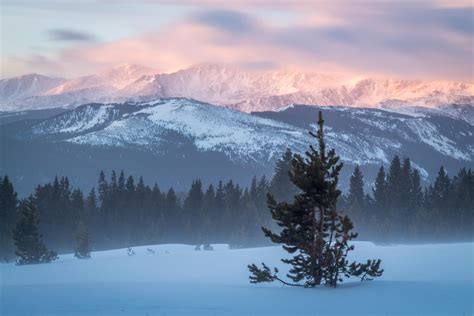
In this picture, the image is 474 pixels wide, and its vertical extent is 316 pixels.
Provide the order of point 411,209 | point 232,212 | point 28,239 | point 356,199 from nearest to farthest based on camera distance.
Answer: point 28,239, point 411,209, point 356,199, point 232,212

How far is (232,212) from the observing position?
112 metres

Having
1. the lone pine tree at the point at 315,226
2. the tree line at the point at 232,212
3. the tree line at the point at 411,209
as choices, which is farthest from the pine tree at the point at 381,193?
the lone pine tree at the point at 315,226

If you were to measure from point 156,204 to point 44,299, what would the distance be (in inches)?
3332

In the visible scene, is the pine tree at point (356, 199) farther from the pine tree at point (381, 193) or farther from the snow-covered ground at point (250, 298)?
the snow-covered ground at point (250, 298)

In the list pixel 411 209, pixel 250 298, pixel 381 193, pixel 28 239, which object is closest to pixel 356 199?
pixel 381 193

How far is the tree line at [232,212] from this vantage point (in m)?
97.6

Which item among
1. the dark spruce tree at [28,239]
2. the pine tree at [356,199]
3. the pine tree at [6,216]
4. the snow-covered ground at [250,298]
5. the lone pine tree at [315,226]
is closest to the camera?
the snow-covered ground at [250,298]

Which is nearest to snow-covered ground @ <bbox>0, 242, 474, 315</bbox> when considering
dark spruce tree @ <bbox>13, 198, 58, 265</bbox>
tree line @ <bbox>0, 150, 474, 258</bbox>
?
dark spruce tree @ <bbox>13, 198, 58, 265</bbox>

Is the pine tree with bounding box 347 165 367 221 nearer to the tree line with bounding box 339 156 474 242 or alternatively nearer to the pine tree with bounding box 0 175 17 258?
the tree line with bounding box 339 156 474 242

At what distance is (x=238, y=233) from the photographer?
Result: 324ft

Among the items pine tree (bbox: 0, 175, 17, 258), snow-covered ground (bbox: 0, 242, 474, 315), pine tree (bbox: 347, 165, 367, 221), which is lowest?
snow-covered ground (bbox: 0, 242, 474, 315)

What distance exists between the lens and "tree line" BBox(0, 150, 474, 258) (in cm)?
9764

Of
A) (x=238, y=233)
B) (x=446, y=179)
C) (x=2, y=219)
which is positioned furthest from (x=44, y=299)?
(x=446, y=179)

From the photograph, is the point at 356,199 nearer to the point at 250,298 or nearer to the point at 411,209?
the point at 411,209
